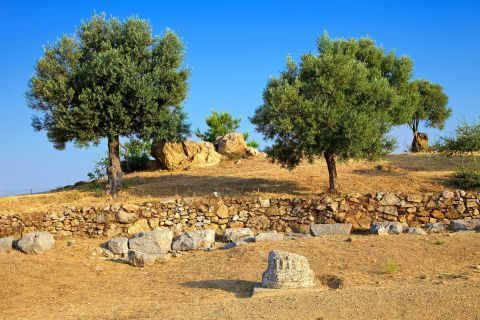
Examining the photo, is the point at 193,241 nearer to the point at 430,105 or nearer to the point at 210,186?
the point at 210,186

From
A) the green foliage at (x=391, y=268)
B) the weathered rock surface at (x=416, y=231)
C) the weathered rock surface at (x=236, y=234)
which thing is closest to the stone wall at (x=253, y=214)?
the weathered rock surface at (x=236, y=234)

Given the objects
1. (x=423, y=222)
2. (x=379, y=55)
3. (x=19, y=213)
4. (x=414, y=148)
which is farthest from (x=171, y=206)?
(x=414, y=148)

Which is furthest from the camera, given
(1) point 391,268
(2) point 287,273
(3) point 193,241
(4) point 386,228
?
(3) point 193,241

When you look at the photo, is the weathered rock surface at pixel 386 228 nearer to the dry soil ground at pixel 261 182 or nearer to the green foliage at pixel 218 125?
the dry soil ground at pixel 261 182

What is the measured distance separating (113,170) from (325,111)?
9.90 meters

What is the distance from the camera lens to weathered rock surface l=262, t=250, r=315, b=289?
34.7 ft

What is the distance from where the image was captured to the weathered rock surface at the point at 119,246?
16.4 metres

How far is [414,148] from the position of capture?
3672 cm

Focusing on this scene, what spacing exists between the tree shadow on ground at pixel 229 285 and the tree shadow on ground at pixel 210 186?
8.96 meters

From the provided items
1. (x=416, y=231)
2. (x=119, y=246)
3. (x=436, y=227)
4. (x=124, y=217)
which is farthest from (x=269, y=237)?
(x=124, y=217)

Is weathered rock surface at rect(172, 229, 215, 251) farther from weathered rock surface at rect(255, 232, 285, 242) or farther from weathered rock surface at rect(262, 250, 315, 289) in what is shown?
weathered rock surface at rect(262, 250, 315, 289)

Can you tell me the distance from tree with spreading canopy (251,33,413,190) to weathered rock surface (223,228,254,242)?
15.2ft

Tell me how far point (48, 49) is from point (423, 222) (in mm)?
17655

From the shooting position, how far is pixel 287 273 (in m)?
10.7
